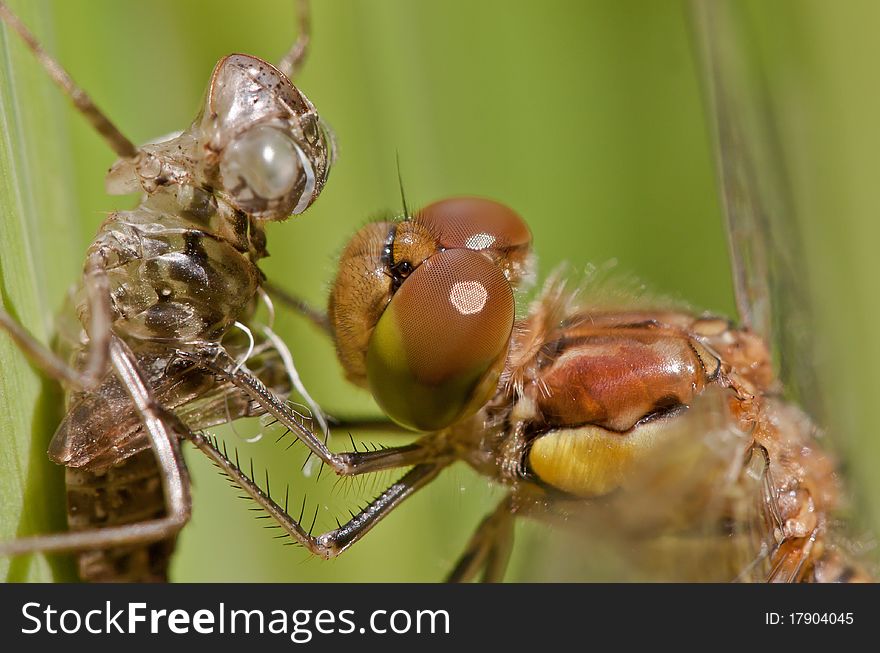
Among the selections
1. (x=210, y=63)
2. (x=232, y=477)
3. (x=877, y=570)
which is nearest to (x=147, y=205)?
(x=232, y=477)

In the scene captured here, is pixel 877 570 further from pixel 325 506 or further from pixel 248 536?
pixel 248 536

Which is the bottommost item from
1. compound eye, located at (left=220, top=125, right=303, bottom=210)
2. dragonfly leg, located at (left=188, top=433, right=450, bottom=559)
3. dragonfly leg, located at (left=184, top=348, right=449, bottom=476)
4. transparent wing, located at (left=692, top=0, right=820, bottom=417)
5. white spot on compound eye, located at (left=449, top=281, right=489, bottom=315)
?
dragonfly leg, located at (left=188, top=433, right=450, bottom=559)

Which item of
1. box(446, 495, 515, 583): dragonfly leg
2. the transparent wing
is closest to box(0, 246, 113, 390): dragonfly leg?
box(446, 495, 515, 583): dragonfly leg

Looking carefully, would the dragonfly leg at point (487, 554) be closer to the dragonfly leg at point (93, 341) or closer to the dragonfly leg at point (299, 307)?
the dragonfly leg at point (299, 307)

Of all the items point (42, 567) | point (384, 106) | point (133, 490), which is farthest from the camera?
point (384, 106)

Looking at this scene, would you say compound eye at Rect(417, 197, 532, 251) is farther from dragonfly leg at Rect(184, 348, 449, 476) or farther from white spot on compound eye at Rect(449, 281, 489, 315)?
dragonfly leg at Rect(184, 348, 449, 476)

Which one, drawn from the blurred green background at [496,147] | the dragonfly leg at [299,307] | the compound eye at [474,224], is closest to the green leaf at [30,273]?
the blurred green background at [496,147]

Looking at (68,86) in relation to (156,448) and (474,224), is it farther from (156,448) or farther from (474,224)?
(474,224)
